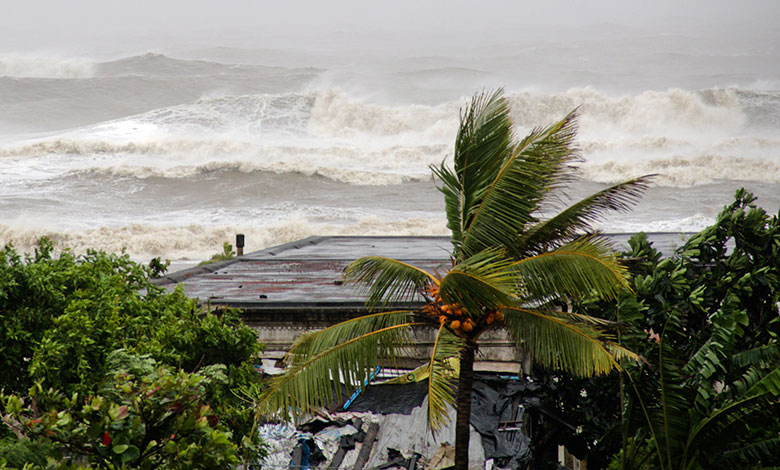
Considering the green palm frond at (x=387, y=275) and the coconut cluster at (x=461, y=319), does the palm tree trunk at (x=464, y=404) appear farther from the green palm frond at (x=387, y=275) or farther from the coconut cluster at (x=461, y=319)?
the green palm frond at (x=387, y=275)

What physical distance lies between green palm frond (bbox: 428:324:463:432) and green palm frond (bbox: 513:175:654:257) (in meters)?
1.15

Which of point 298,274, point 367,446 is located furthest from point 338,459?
point 298,274

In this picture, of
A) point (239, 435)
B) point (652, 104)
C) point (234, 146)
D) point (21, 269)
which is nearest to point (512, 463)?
point (239, 435)

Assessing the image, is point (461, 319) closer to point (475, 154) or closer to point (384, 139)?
point (475, 154)

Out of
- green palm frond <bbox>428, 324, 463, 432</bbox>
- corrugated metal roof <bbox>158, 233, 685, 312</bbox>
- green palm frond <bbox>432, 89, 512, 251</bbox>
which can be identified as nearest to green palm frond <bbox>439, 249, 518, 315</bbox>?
green palm frond <bbox>428, 324, 463, 432</bbox>

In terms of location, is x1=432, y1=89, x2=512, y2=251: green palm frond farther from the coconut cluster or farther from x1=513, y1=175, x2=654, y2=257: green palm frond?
the coconut cluster

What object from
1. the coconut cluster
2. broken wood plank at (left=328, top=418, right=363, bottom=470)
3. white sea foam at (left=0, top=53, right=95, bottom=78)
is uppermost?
white sea foam at (left=0, top=53, right=95, bottom=78)

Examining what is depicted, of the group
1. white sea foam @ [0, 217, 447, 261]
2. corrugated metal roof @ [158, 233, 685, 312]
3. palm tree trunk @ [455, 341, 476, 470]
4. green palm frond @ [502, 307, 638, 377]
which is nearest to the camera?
green palm frond @ [502, 307, 638, 377]

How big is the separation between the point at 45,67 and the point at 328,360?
268 ft

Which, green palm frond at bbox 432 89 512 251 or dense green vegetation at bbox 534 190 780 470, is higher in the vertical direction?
green palm frond at bbox 432 89 512 251

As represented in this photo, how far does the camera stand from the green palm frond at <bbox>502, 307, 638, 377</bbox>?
6.39 meters

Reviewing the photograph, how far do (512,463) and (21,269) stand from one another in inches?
240

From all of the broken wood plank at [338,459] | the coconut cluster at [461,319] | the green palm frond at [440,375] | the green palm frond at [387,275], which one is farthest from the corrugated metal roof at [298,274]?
the broken wood plank at [338,459]

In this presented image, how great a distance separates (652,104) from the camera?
67.0 meters
